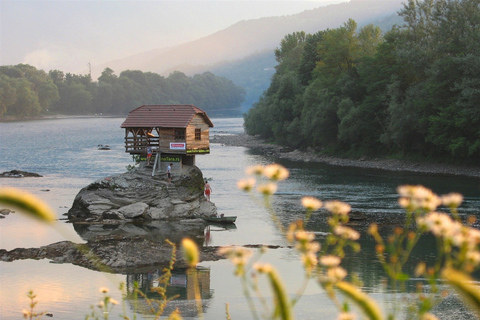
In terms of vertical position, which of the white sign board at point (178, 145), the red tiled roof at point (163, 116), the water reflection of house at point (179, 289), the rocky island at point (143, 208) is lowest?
the water reflection of house at point (179, 289)

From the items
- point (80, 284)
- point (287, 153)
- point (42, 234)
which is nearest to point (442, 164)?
point (287, 153)

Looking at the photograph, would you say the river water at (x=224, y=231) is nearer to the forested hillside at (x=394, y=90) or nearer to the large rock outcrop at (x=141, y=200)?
the large rock outcrop at (x=141, y=200)

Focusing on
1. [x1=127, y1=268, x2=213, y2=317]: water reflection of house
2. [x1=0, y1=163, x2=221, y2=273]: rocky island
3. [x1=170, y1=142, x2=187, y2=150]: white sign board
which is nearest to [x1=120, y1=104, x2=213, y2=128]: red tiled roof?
[x1=170, y1=142, x2=187, y2=150]: white sign board

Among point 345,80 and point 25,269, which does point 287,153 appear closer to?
point 345,80

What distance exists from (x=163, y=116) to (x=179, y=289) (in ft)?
73.3

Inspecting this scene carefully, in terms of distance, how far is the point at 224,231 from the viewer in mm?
41781

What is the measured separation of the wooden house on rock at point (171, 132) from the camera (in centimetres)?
4775

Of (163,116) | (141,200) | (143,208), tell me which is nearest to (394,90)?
(163,116)

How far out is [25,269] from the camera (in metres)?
31.4

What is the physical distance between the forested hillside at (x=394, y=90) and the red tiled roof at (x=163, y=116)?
3088cm

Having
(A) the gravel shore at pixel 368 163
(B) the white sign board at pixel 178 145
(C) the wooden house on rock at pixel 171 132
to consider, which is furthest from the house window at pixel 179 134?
(A) the gravel shore at pixel 368 163

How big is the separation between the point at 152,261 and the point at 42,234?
1171 cm

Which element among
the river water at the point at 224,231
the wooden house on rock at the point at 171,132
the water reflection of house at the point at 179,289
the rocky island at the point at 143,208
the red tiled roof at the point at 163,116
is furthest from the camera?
the red tiled roof at the point at 163,116

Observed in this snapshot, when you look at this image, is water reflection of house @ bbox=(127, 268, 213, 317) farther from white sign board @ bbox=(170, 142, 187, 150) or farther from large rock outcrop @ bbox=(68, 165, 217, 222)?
white sign board @ bbox=(170, 142, 187, 150)
